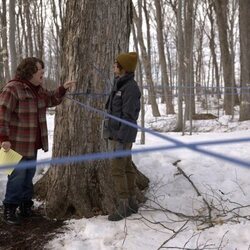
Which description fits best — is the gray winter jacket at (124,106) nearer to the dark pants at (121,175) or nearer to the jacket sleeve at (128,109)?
the jacket sleeve at (128,109)

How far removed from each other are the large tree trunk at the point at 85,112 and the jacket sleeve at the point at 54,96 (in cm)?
13

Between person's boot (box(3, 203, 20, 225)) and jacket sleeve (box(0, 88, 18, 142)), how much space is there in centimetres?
76

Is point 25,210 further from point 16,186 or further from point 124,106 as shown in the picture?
point 124,106

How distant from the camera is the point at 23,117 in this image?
3764 mm

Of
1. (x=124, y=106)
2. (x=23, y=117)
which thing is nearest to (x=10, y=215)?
(x=23, y=117)

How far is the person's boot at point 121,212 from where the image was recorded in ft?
12.2

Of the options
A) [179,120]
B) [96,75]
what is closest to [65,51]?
[96,75]

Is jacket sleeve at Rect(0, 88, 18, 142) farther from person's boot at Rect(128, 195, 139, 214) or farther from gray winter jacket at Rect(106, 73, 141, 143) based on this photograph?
person's boot at Rect(128, 195, 139, 214)

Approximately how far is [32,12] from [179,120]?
14.4 m

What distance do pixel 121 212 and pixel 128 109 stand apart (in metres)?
0.98

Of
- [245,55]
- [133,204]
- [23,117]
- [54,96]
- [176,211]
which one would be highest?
[245,55]

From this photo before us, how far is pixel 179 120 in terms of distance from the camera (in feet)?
42.4

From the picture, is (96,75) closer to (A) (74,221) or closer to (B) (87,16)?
(B) (87,16)

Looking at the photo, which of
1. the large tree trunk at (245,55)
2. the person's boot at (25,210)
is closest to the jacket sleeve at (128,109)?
the person's boot at (25,210)
